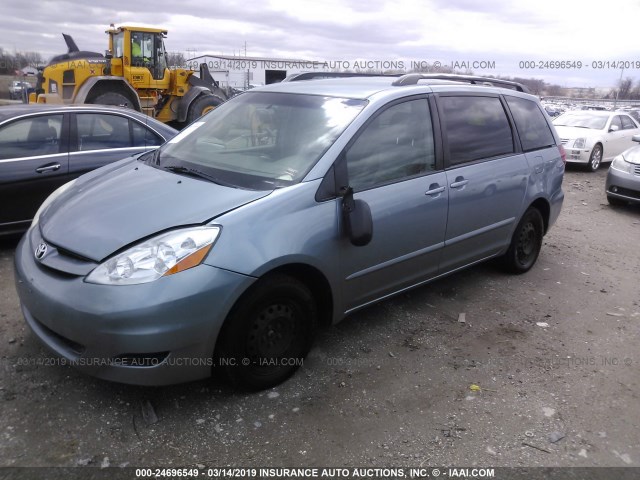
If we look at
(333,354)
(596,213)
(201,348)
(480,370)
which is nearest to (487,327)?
(480,370)

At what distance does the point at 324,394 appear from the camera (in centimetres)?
315

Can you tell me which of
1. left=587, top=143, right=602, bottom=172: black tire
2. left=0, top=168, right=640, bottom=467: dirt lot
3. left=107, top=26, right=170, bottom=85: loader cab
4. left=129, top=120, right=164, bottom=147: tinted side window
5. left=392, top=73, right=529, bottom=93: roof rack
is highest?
left=107, top=26, right=170, bottom=85: loader cab

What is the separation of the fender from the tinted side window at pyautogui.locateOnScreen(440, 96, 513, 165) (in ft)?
36.5

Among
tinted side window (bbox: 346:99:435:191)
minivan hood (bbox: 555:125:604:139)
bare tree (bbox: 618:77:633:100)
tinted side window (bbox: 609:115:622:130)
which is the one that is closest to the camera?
tinted side window (bbox: 346:99:435:191)

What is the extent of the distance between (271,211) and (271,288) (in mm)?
423

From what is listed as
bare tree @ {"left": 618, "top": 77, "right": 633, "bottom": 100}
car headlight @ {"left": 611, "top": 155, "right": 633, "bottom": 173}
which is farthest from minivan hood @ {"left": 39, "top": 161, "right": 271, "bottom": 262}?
bare tree @ {"left": 618, "top": 77, "right": 633, "bottom": 100}

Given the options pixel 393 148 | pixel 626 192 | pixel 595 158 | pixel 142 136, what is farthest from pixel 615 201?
pixel 142 136

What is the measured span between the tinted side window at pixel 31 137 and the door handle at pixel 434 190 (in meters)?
3.74

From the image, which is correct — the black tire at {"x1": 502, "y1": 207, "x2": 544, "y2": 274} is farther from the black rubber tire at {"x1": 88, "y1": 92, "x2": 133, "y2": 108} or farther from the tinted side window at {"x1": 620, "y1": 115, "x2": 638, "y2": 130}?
the tinted side window at {"x1": 620, "y1": 115, "x2": 638, "y2": 130}

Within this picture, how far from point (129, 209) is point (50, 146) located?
291 centimetres

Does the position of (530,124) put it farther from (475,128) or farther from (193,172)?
(193,172)

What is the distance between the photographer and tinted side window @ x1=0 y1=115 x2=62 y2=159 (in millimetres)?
5012

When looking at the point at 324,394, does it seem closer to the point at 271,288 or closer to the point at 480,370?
the point at 271,288

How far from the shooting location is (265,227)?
2.86m
